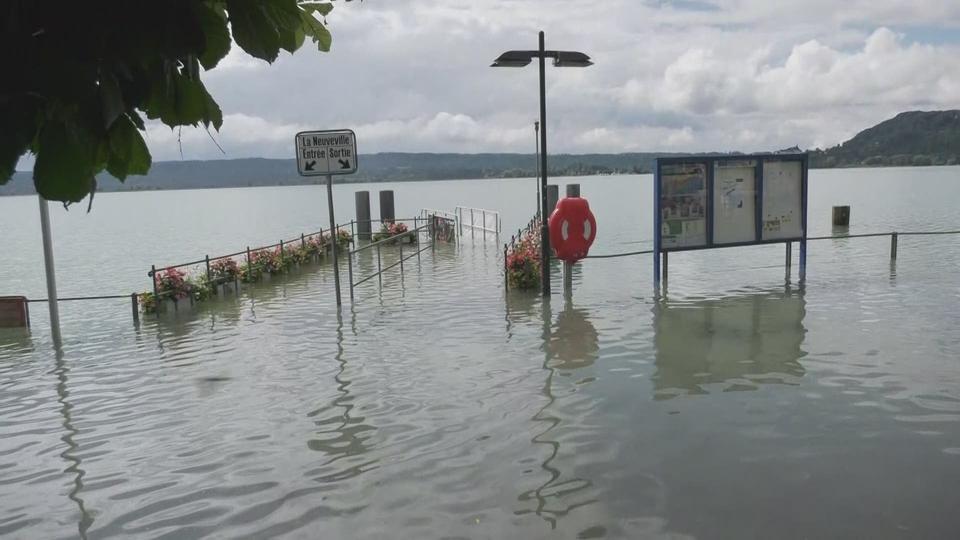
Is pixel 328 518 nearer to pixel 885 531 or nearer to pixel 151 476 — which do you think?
pixel 151 476

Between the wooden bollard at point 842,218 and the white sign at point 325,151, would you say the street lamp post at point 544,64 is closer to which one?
the white sign at point 325,151

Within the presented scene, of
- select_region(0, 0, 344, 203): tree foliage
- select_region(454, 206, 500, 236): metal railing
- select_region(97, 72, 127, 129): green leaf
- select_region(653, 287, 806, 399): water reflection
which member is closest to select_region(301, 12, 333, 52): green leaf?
select_region(0, 0, 344, 203): tree foliage

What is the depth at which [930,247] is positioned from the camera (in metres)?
21.3

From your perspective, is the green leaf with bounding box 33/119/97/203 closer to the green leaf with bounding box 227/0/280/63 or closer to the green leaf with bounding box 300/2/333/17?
the green leaf with bounding box 227/0/280/63

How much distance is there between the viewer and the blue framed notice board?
13.1m

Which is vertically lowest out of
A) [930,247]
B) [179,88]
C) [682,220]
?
[930,247]

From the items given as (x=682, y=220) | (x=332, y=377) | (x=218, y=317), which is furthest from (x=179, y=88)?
(x=682, y=220)

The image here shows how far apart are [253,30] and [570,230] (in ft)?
37.9

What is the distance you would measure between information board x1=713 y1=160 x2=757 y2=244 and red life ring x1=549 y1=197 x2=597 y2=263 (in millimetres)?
2473

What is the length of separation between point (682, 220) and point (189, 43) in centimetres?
1257

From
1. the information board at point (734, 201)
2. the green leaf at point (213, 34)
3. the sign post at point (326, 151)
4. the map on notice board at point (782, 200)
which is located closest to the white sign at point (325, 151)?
the sign post at point (326, 151)

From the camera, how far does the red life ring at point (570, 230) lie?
1281cm

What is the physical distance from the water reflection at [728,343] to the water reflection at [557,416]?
2.88 feet

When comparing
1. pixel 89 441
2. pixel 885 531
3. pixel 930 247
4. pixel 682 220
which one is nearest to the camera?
pixel 885 531
